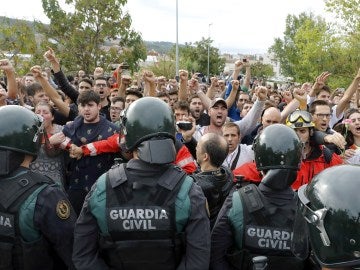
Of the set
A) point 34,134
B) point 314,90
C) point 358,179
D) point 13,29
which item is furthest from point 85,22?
point 358,179

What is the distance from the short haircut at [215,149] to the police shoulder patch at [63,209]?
1.25 metres

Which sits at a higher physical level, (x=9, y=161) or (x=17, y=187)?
(x=9, y=161)

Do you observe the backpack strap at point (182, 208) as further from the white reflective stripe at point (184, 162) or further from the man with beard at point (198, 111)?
the man with beard at point (198, 111)

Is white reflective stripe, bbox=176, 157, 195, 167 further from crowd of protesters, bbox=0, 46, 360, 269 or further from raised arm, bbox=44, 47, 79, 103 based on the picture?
raised arm, bbox=44, 47, 79, 103

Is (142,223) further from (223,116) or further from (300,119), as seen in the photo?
(223,116)

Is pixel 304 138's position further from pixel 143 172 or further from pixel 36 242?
pixel 36 242

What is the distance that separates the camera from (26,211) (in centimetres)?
255

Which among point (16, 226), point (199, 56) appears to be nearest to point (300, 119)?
point (16, 226)

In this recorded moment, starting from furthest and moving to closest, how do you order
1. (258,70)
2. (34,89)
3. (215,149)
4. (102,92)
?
(258,70), (102,92), (34,89), (215,149)

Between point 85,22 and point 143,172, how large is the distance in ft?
60.7

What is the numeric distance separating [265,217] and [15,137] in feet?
5.49

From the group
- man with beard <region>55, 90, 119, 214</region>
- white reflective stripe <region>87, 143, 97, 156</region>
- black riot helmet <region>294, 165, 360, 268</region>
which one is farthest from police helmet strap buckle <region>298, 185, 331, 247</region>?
man with beard <region>55, 90, 119, 214</region>

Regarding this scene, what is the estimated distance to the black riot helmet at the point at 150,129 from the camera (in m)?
2.63

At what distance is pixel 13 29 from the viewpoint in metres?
16.9
